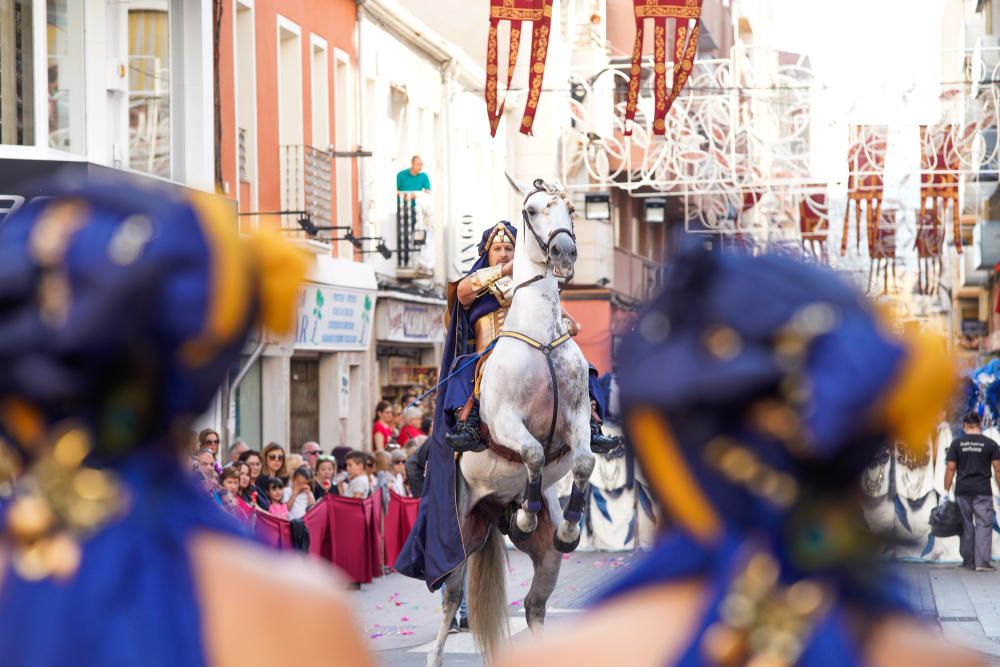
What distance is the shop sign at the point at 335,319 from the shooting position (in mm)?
23203

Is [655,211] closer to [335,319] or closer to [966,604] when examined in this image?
[335,319]

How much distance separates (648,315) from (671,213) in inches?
1711

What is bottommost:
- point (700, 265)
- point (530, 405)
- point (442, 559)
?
point (442, 559)

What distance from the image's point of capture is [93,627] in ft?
6.63

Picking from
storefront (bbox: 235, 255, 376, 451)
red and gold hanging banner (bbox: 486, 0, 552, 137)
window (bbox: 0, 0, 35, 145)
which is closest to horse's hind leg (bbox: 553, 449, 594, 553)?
window (bbox: 0, 0, 35, 145)

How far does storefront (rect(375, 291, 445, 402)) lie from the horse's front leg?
1752 centimetres

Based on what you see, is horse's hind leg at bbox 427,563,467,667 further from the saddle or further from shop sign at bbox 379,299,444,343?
shop sign at bbox 379,299,444,343

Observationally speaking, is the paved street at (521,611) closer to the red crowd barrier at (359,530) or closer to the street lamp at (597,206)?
the red crowd barrier at (359,530)

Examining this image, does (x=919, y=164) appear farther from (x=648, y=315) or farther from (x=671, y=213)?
(x=648, y=315)

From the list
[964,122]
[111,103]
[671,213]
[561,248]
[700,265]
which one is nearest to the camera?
[700,265]

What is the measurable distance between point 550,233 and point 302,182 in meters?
14.3

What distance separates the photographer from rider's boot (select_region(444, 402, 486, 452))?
9812 mm

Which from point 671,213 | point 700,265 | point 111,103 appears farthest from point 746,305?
point 671,213

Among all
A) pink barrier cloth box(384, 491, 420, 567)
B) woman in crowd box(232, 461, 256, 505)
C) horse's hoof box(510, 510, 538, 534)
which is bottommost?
pink barrier cloth box(384, 491, 420, 567)
